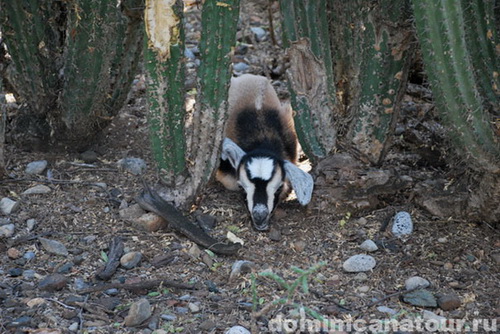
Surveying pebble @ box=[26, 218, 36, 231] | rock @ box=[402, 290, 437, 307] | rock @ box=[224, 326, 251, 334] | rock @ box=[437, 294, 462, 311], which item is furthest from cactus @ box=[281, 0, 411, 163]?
A: pebble @ box=[26, 218, 36, 231]

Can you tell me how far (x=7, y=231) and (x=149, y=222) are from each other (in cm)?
98

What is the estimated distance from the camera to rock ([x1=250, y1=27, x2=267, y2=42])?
843cm

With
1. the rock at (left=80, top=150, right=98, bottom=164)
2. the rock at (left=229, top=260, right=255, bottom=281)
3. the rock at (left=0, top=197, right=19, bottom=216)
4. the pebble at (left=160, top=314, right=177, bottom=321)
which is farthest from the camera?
the rock at (left=80, top=150, right=98, bottom=164)

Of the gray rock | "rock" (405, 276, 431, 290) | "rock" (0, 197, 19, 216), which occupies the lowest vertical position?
"rock" (405, 276, 431, 290)

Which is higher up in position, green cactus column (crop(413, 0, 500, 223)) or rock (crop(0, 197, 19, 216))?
green cactus column (crop(413, 0, 500, 223))

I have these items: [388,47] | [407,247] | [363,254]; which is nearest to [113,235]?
[363,254]

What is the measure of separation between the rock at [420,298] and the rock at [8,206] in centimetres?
285

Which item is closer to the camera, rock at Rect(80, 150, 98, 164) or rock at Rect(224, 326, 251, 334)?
rock at Rect(224, 326, 251, 334)

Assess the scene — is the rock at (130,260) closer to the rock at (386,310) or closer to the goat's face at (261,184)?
the goat's face at (261,184)

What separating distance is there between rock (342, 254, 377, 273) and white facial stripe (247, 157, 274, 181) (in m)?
1.12

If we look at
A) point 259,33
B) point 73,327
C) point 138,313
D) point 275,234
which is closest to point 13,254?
point 73,327

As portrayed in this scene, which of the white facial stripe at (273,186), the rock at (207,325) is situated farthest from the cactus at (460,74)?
the rock at (207,325)

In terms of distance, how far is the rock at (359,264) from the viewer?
15.2ft

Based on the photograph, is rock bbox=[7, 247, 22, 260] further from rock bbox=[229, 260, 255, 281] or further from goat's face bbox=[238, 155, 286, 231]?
goat's face bbox=[238, 155, 286, 231]
